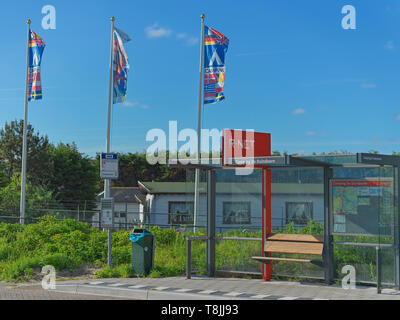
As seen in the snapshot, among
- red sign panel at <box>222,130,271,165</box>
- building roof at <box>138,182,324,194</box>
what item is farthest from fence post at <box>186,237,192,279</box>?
red sign panel at <box>222,130,271,165</box>

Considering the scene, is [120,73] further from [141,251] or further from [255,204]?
[255,204]

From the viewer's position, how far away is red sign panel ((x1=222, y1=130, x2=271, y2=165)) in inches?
514

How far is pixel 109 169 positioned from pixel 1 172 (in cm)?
3957

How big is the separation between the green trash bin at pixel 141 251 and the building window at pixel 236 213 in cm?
187

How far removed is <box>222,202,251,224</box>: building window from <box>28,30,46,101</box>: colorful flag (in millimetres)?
18625

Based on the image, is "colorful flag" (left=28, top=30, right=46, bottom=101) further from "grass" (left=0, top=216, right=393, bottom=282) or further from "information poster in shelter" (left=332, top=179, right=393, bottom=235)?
"information poster in shelter" (left=332, top=179, right=393, bottom=235)

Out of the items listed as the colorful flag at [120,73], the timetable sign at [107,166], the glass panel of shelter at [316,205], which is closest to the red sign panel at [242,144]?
the glass panel of shelter at [316,205]

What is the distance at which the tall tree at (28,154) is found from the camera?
5290 cm

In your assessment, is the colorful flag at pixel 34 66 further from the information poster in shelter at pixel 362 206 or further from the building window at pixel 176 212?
the information poster in shelter at pixel 362 206

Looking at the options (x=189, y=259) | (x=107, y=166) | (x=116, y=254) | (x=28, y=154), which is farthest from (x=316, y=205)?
(x=28, y=154)

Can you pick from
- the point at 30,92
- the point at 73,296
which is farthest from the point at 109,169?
the point at 30,92

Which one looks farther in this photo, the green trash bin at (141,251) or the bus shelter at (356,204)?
the green trash bin at (141,251)
